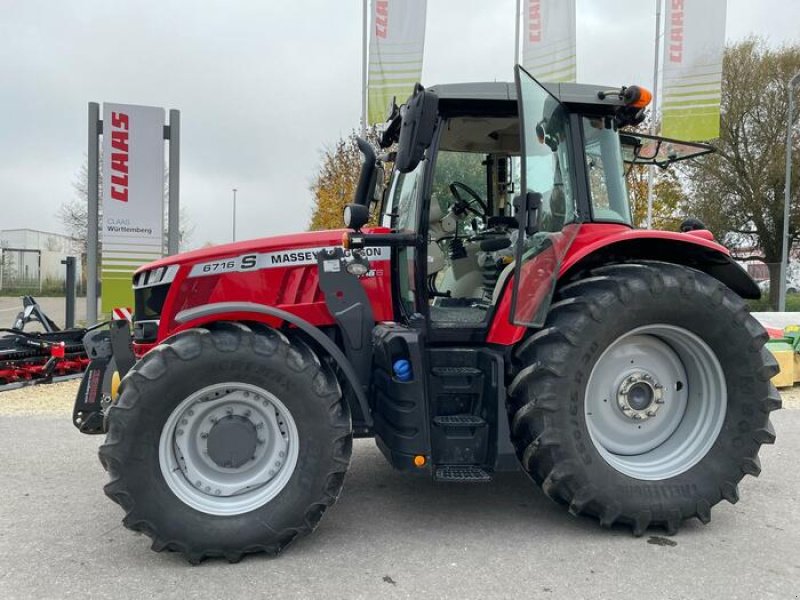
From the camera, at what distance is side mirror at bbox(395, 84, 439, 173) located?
2918mm

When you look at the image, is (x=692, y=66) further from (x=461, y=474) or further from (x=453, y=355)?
(x=461, y=474)

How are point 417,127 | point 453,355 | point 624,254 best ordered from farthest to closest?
1. point 624,254
2. point 453,355
3. point 417,127

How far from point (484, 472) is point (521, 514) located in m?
0.52

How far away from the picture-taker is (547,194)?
3.42m

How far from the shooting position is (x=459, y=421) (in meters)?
3.34

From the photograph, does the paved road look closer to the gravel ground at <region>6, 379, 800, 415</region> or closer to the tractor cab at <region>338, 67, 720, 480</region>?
the tractor cab at <region>338, 67, 720, 480</region>

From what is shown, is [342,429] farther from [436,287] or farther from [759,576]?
[759,576]

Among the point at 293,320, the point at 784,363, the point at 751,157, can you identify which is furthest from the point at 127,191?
the point at 751,157

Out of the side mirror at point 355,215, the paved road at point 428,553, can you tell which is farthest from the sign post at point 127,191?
the side mirror at point 355,215

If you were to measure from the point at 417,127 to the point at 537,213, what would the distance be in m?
0.82

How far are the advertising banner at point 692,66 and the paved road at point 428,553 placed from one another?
32.6 feet

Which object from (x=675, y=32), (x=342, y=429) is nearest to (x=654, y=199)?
(x=675, y=32)

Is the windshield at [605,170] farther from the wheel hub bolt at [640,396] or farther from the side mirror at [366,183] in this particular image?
the side mirror at [366,183]

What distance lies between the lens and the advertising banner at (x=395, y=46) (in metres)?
12.8
